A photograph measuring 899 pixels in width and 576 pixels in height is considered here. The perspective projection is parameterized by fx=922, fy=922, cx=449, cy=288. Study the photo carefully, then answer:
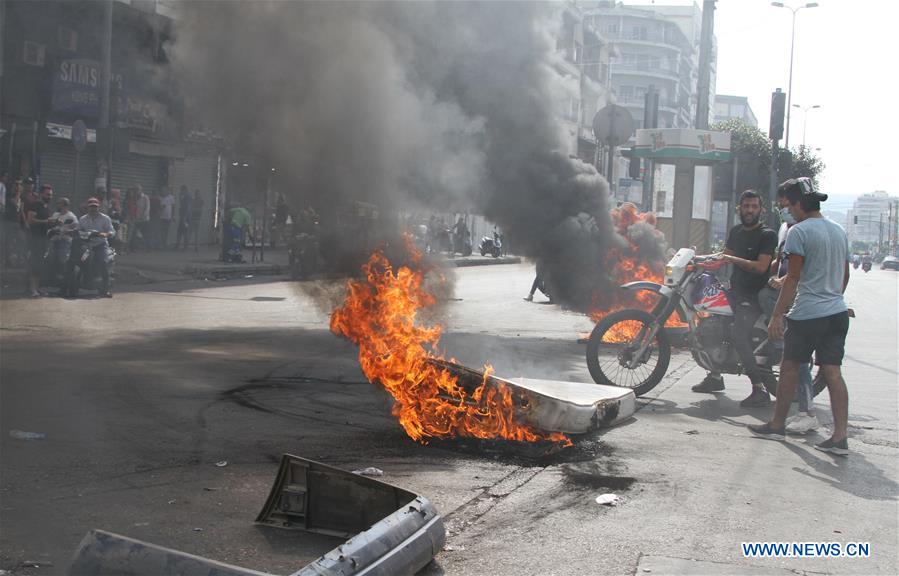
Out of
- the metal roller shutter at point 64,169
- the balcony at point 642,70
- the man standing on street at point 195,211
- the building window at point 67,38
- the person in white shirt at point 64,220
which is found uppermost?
the balcony at point 642,70

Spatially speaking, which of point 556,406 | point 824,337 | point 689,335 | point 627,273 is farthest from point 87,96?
point 824,337

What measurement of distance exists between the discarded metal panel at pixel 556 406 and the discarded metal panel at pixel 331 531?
1.67 m

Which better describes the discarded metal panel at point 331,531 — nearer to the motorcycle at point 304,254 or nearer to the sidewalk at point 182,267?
the motorcycle at point 304,254

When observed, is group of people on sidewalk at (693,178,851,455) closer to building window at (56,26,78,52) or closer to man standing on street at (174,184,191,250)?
building window at (56,26,78,52)

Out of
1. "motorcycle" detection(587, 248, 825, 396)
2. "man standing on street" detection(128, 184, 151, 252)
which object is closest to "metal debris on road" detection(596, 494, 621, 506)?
"motorcycle" detection(587, 248, 825, 396)

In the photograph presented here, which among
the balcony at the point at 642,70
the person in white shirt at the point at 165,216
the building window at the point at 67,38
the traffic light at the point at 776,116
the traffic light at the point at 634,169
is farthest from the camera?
the balcony at the point at 642,70

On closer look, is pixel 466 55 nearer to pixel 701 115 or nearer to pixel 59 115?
pixel 701 115

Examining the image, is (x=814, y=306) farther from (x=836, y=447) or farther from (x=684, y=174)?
(x=684, y=174)

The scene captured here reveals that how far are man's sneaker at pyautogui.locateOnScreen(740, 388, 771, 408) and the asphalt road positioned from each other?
0.67ft

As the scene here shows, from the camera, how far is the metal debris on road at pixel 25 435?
538cm

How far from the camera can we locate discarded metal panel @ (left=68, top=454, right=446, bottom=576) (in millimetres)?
2836

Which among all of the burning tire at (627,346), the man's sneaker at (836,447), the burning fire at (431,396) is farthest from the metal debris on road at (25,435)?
the man's sneaker at (836,447)

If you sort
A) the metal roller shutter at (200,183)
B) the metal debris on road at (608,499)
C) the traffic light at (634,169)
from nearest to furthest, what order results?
the metal debris on road at (608,499)
the traffic light at (634,169)
the metal roller shutter at (200,183)

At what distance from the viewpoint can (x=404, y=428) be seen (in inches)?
234
